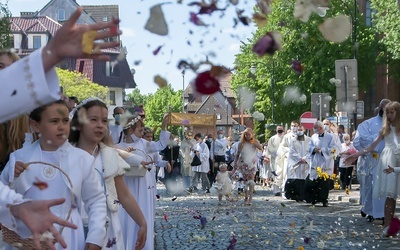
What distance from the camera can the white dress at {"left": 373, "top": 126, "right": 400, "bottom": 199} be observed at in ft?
45.5

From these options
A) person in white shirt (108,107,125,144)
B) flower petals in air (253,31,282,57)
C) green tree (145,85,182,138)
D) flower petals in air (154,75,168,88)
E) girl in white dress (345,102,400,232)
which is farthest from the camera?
green tree (145,85,182,138)

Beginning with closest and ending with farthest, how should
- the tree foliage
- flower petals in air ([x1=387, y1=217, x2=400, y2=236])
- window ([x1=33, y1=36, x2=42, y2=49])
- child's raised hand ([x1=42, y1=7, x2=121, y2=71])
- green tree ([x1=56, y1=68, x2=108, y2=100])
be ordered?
1. child's raised hand ([x1=42, y1=7, x2=121, y2=71])
2. flower petals in air ([x1=387, y1=217, x2=400, y2=236])
3. the tree foliage
4. green tree ([x1=56, y1=68, x2=108, y2=100])
5. window ([x1=33, y1=36, x2=42, y2=49])

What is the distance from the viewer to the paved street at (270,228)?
41.1 feet

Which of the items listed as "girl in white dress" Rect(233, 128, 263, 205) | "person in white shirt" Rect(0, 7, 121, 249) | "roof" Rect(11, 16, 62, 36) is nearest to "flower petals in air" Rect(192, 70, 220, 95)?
"person in white shirt" Rect(0, 7, 121, 249)

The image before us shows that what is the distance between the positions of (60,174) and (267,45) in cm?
150

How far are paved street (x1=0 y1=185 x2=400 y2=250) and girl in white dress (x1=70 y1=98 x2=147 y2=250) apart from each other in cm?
237

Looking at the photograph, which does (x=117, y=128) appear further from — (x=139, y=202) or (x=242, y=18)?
(x=242, y=18)

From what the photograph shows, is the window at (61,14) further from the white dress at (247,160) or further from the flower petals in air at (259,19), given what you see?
the flower petals in air at (259,19)

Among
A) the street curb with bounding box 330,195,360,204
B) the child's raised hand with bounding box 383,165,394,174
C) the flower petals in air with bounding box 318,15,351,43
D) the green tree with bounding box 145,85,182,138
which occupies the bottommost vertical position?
the street curb with bounding box 330,195,360,204

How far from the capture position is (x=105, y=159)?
22.1 ft

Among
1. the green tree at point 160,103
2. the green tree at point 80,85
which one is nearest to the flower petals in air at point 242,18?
the green tree at point 160,103

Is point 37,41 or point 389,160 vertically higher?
point 37,41

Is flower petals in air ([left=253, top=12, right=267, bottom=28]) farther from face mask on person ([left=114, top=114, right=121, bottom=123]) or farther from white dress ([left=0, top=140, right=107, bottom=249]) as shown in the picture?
face mask on person ([left=114, top=114, right=121, bottom=123])

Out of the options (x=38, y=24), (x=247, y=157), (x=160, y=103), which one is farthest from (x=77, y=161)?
(x=38, y=24)
